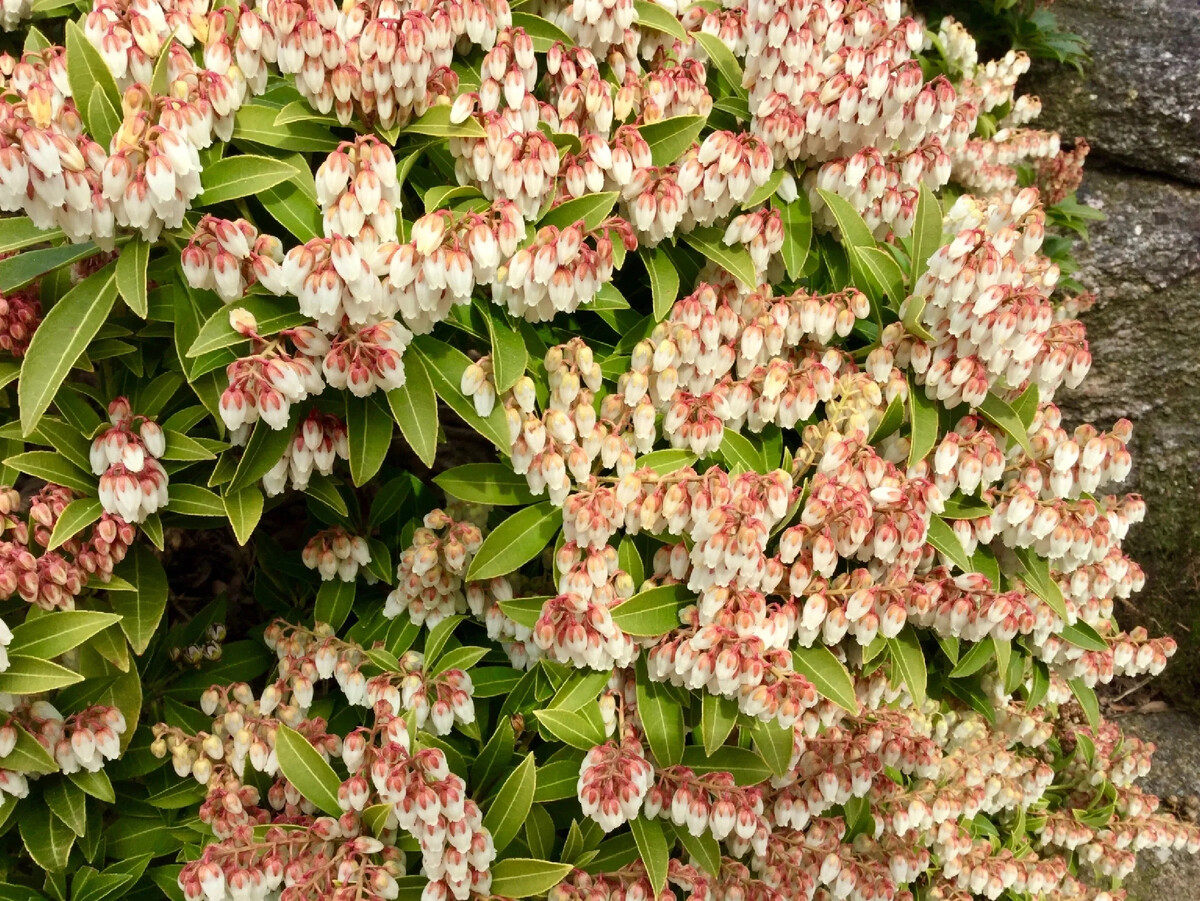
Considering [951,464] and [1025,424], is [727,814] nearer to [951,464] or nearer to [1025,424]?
[951,464]

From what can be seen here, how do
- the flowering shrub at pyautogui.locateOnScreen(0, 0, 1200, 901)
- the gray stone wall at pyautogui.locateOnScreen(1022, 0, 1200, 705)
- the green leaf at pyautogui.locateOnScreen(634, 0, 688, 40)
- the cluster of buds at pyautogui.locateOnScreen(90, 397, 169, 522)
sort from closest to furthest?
the flowering shrub at pyautogui.locateOnScreen(0, 0, 1200, 901) < the cluster of buds at pyautogui.locateOnScreen(90, 397, 169, 522) < the green leaf at pyautogui.locateOnScreen(634, 0, 688, 40) < the gray stone wall at pyautogui.locateOnScreen(1022, 0, 1200, 705)

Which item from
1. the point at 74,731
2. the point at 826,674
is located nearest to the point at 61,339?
the point at 74,731

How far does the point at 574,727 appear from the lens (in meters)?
2.37

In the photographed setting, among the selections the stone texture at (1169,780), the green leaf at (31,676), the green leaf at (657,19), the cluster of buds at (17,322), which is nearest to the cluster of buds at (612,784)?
the green leaf at (31,676)

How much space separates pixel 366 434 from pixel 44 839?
1.39 metres

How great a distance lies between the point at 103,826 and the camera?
2.64 metres

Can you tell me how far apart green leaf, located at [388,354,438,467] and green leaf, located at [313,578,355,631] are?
70 centimetres

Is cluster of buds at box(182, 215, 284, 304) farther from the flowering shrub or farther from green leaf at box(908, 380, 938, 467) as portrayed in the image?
green leaf at box(908, 380, 938, 467)

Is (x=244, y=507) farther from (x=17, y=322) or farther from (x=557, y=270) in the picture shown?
(x=557, y=270)

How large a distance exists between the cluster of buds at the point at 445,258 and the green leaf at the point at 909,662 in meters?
1.54

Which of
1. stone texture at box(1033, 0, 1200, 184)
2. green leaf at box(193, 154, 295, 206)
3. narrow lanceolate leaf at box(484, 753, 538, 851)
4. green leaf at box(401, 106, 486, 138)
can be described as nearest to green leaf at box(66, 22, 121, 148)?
green leaf at box(193, 154, 295, 206)

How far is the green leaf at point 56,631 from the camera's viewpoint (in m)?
2.24

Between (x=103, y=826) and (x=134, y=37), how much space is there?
2094 mm

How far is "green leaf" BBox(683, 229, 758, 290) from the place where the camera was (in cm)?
254
